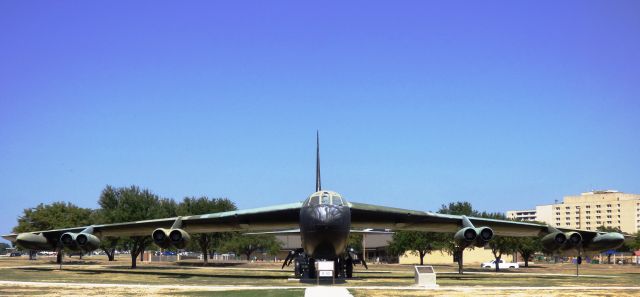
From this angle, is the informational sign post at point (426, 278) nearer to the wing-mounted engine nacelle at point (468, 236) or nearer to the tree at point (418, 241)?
the wing-mounted engine nacelle at point (468, 236)

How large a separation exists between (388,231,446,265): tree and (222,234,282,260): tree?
15.1 metres

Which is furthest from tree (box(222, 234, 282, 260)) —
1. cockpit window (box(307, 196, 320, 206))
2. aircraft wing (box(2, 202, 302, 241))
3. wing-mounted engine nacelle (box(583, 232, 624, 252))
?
cockpit window (box(307, 196, 320, 206))

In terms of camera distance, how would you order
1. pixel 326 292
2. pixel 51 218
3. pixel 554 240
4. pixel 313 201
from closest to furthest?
pixel 326 292, pixel 313 201, pixel 554 240, pixel 51 218

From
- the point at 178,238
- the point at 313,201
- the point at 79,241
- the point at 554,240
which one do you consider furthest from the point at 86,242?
the point at 554,240

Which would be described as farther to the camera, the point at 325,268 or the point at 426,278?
the point at 426,278

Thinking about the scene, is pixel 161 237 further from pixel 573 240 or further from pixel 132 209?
pixel 132 209

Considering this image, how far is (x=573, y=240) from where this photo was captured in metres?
33.2

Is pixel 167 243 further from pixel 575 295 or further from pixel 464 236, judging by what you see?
pixel 575 295

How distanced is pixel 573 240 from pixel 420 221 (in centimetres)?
769

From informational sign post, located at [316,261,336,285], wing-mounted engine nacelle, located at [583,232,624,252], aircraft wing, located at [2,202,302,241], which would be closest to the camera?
informational sign post, located at [316,261,336,285]

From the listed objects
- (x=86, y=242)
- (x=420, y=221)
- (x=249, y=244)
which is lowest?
(x=249, y=244)

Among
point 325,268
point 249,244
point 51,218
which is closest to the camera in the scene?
point 325,268

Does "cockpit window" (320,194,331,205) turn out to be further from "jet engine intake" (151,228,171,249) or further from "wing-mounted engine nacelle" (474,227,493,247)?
"jet engine intake" (151,228,171,249)

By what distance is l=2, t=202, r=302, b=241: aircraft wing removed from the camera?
107 ft
